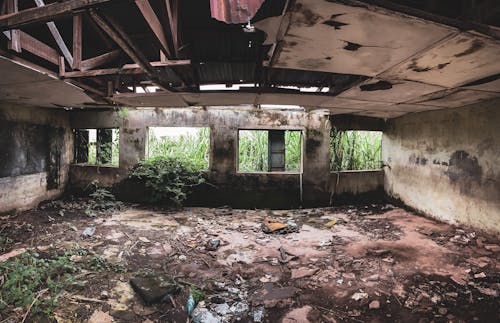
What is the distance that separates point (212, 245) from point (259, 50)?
2968 millimetres

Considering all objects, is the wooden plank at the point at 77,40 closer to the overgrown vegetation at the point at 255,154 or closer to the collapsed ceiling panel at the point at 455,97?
the collapsed ceiling panel at the point at 455,97

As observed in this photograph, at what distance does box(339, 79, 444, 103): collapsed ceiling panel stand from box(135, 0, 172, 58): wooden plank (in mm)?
2422

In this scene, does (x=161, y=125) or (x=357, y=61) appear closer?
(x=357, y=61)

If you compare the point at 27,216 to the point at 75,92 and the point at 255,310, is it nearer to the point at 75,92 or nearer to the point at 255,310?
the point at 75,92

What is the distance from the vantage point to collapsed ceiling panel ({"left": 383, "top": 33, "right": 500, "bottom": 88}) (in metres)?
2.04

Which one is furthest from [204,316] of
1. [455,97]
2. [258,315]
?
[455,97]

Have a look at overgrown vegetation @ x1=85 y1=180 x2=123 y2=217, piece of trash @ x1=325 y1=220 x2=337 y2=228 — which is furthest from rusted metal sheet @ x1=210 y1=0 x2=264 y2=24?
overgrown vegetation @ x1=85 y1=180 x2=123 y2=217

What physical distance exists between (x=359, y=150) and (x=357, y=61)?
514cm

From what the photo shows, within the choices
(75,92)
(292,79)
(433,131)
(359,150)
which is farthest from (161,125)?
(433,131)

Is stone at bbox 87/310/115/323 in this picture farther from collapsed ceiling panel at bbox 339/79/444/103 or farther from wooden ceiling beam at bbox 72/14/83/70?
collapsed ceiling panel at bbox 339/79/444/103

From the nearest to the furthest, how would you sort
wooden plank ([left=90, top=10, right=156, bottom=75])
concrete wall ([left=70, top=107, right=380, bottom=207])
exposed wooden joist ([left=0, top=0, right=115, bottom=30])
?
exposed wooden joist ([left=0, top=0, right=115, bottom=30]), wooden plank ([left=90, top=10, right=156, bottom=75]), concrete wall ([left=70, top=107, right=380, bottom=207])

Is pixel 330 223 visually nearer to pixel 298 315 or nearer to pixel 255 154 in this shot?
pixel 298 315

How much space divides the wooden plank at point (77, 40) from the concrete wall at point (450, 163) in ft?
19.8

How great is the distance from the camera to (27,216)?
5199 mm
